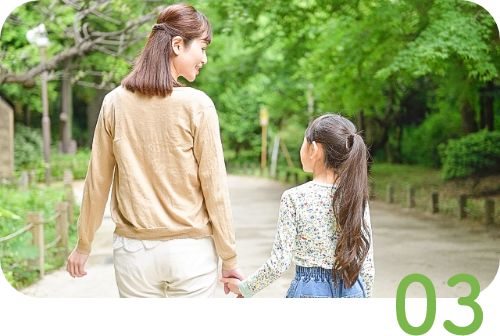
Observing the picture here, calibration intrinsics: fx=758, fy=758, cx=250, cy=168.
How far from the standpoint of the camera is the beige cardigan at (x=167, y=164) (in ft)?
7.33

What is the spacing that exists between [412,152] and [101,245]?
43.3 ft

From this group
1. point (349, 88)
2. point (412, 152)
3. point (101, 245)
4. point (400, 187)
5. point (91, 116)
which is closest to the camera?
point (101, 245)

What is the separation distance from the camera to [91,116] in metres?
24.8

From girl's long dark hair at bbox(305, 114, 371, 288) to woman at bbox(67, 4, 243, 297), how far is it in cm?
38

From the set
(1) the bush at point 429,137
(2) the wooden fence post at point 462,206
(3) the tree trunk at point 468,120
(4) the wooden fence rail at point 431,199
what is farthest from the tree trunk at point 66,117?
(2) the wooden fence post at point 462,206

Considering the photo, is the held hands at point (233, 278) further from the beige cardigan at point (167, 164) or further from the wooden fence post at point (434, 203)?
the wooden fence post at point (434, 203)

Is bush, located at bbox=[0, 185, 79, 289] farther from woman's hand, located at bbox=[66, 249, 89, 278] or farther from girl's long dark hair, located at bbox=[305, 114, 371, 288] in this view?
girl's long dark hair, located at bbox=[305, 114, 371, 288]

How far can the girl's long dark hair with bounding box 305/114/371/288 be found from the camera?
2447mm

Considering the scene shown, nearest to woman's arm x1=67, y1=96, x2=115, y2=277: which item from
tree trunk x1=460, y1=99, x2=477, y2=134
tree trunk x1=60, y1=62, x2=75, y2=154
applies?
tree trunk x1=460, y1=99, x2=477, y2=134

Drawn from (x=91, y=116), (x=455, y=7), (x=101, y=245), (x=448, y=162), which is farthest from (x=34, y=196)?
(x=91, y=116)

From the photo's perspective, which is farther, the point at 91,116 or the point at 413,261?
the point at 91,116

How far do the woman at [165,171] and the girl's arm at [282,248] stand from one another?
0.54ft

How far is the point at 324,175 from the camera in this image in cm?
252

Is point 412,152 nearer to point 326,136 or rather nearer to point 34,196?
point 34,196
